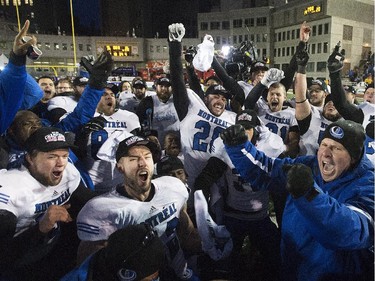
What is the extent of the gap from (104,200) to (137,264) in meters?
0.90

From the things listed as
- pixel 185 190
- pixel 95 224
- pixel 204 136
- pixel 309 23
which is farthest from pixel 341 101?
pixel 309 23

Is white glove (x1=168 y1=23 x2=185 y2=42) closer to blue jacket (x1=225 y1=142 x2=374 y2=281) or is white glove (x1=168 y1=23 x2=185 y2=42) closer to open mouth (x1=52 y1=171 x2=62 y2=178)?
blue jacket (x1=225 y1=142 x2=374 y2=281)

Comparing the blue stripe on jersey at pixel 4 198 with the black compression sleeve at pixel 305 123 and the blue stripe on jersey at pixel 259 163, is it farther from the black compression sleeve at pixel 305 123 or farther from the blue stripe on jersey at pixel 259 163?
the black compression sleeve at pixel 305 123

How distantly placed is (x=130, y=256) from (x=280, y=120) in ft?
13.0

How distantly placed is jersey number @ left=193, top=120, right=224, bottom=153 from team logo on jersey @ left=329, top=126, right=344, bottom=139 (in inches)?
79.2

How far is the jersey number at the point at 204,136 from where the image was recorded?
421 centimetres

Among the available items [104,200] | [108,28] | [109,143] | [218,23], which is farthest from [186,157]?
[108,28]

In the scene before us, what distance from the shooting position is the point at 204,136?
4246mm

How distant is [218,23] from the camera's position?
2837 inches

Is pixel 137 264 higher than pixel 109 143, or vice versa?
pixel 109 143

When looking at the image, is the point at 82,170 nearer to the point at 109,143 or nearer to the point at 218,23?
the point at 109,143

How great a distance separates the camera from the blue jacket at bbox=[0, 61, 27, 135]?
3217mm

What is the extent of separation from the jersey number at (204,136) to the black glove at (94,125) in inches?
48.7

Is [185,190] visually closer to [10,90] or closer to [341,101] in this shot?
[10,90]
